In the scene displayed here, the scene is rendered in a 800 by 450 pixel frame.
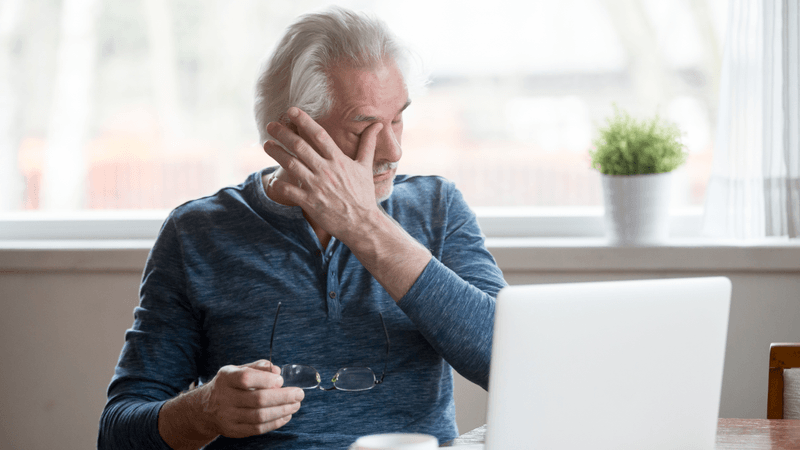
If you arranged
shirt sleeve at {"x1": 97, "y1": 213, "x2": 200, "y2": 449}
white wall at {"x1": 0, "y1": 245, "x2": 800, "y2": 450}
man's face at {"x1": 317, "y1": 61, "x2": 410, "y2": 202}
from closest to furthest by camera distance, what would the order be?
shirt sleeve at {"x1": 97, "y1": 213, "x2": 200, "y2": 449} < man's face at {"x1": 317, "y1": 61, "x2": 410, "y2": 202} < white wall at {"x1": 0, "y1": 245, "x2": 800, "y2": 450}

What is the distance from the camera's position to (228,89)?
238cm

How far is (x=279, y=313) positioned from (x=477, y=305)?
36 centimetres

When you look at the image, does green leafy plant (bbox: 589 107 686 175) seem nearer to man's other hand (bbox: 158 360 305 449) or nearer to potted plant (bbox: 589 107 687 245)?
potted plant (bbox: 589 107 687 245)

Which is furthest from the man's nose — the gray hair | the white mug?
the white mug

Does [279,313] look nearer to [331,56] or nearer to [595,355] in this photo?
[331,56]

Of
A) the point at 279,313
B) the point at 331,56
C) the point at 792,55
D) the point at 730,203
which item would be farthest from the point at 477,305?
the point at 792,55

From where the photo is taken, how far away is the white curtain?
6.09ft

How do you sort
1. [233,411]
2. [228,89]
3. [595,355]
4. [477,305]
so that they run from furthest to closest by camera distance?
[228,89], [477,305], [233,411], [595,355]

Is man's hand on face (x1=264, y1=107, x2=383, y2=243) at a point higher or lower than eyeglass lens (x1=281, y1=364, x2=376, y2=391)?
higher

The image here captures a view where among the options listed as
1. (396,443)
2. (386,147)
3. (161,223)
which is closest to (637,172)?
(386,147)

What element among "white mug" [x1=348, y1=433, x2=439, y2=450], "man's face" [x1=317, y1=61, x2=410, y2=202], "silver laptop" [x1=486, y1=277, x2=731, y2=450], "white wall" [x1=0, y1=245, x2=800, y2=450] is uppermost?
"man's face" [x1=317, y1=61, x2=410, y2=202]

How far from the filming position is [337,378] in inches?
48.3

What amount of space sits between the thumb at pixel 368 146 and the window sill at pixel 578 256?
821mm

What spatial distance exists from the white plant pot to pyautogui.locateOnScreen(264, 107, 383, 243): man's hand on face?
949 millimetres
